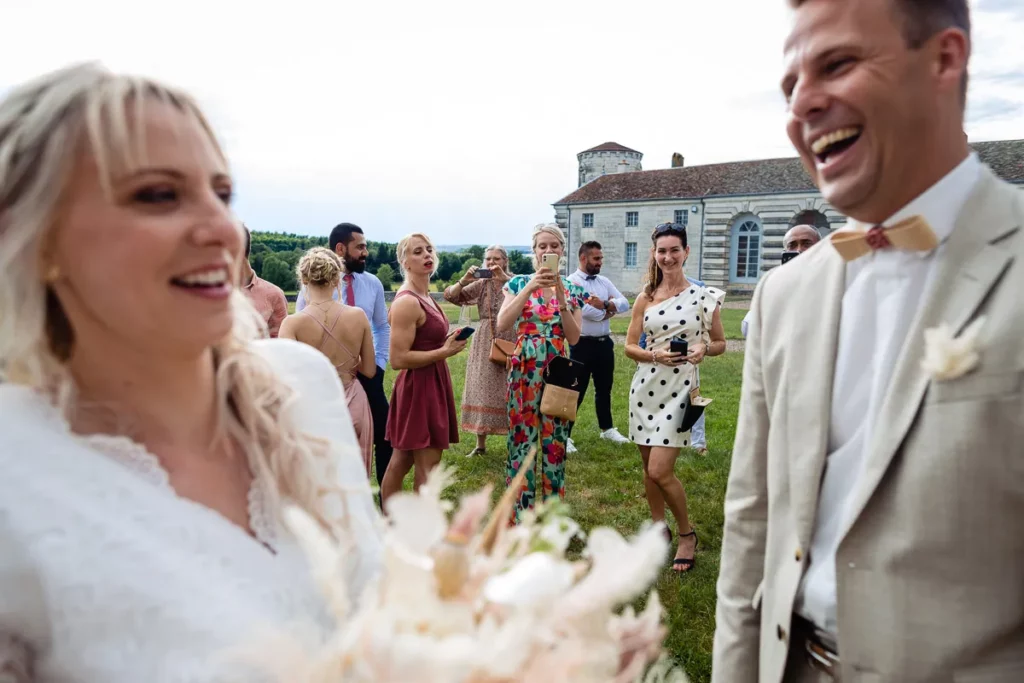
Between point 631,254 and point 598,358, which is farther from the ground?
point 631,254

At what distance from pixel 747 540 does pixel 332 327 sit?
3.39 meters

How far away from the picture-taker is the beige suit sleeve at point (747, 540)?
188 centimetres

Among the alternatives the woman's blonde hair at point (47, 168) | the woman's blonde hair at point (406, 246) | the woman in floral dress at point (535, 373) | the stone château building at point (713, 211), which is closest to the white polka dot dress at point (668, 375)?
the woman in floral dress at point (535, 373)

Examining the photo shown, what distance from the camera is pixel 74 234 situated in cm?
116

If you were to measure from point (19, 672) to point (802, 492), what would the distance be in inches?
65.0

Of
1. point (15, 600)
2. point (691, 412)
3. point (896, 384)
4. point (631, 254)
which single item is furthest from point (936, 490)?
point (631, 254)

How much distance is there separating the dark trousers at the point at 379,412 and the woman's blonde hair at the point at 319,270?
1.15 meters

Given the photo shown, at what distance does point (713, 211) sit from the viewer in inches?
1373

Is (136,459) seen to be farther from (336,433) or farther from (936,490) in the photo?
(936,490)

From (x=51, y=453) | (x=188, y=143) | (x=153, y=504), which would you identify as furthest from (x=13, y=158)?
(x=153, y=504)

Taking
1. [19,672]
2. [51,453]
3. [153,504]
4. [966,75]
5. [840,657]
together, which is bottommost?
[840,657]

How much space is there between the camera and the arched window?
34.6m

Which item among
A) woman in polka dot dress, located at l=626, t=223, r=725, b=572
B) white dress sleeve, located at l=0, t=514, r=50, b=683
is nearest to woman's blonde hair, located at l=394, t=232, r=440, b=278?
woman in polka dot dress, located at l=626, t=223, r=725, b=572

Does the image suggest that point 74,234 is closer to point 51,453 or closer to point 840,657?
point 51,453
